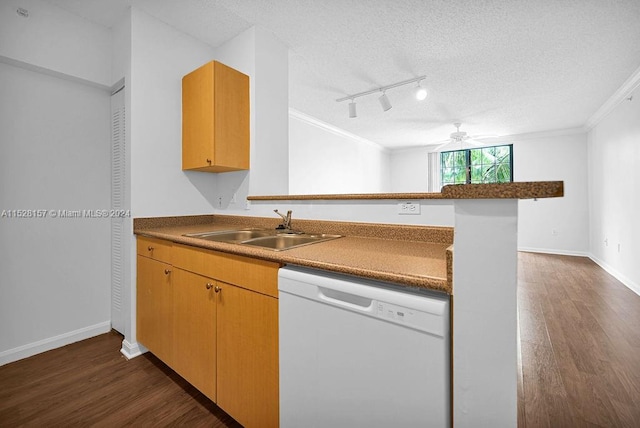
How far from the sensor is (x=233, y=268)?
4.16 feet

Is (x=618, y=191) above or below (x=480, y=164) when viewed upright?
below

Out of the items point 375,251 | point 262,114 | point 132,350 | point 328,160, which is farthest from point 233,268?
point 328,160

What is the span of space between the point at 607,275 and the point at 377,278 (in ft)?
17.0

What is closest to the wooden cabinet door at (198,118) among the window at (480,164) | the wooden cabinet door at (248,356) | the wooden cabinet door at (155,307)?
the wooden cabinet door at (155,307)

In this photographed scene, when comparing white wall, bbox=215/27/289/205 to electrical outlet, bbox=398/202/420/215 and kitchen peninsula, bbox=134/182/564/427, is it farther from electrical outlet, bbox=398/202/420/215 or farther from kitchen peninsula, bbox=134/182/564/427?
kitchen peninsula, bbox=134/182/564/427

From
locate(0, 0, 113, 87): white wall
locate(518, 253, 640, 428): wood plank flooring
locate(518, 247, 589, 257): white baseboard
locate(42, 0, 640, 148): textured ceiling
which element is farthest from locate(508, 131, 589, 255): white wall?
locate(0, 0, 113, 87): white wall

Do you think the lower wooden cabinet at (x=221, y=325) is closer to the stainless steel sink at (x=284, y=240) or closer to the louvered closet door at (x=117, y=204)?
the stainless steel sink at (x=284, y=240)

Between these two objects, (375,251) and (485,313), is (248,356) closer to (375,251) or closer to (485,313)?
(375,251)

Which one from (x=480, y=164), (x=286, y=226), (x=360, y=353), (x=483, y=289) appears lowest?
(x=360, y=353)

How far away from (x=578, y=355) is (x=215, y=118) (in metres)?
3.07

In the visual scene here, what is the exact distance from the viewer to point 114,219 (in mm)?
2371

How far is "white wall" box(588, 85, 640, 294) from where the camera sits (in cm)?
341

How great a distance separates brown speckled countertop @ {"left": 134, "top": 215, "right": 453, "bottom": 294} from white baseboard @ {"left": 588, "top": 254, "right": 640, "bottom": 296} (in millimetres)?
3816

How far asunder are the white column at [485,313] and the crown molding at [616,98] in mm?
4172
